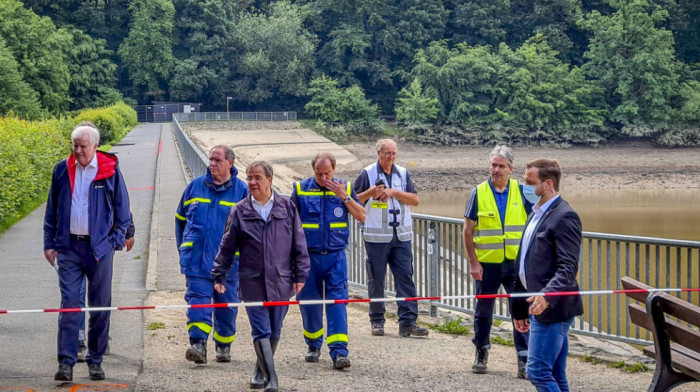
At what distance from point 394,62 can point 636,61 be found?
79.7ft

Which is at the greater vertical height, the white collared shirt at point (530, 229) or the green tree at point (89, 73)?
the green tree at point (89, 73)

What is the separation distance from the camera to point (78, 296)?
7.13m

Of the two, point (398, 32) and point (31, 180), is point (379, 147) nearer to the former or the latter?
point (31, 180)

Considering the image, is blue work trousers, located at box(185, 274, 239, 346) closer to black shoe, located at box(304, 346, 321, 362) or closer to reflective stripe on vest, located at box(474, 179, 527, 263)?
black shoe, located at box(304, 346, 321, 362)

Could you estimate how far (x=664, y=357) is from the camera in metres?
6.04

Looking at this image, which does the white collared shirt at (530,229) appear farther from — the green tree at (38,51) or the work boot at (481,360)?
the green tree at (38,51)

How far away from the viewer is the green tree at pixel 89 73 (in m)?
83.5

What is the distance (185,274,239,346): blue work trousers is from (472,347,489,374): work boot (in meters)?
2.07

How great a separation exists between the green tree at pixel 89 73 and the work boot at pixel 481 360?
261ft

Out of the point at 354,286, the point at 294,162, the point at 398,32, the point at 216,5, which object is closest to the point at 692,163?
the point at 294,162

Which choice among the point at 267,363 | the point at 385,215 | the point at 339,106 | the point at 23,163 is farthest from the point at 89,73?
the point at 267,363

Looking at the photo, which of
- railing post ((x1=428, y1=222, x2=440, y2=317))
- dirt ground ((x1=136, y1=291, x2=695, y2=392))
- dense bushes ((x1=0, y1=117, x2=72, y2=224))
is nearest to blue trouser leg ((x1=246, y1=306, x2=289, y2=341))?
dirt ground ((x1=136, y1=291, x2=695, y2=392))

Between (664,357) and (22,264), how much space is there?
31.6 feet

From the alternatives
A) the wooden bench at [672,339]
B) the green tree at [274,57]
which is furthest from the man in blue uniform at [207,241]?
the green tree at [274,57]
